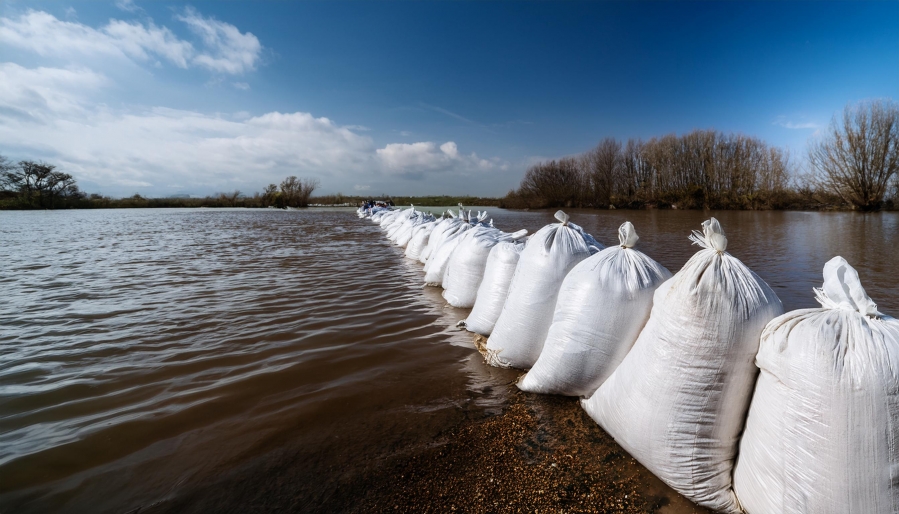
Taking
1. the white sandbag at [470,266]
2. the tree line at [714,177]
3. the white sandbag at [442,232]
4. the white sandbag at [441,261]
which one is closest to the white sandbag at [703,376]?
the white sandbag at [470,266]

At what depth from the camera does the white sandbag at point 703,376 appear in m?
1.30

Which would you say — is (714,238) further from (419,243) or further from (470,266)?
(419,243)

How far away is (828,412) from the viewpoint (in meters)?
1.02

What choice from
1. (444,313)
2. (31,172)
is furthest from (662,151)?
(31,172)

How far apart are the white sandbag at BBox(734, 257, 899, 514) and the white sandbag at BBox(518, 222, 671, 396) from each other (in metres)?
0.55

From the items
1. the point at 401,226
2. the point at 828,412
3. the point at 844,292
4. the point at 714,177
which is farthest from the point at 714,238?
the point at 714,177

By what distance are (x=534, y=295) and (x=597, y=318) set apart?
19.8 inches

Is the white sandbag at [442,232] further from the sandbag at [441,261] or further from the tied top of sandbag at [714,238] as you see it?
the tied top of sandbag at [714,238]

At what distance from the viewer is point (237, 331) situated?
3.09m

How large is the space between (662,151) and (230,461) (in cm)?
3660

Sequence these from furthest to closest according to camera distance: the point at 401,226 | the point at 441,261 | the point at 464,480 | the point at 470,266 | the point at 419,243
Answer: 1. the point at 401,226
2. the point at 419,243
3. the point at 441,261
4. the point at 470,266
5. the point at 464,480

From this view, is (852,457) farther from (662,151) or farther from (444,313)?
(662,151)

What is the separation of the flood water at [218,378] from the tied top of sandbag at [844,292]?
147 centimetres

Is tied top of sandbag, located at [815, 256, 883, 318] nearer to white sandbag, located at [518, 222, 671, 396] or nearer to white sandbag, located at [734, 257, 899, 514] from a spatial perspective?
white sandbag, located at [734, 257, 899, 514]
